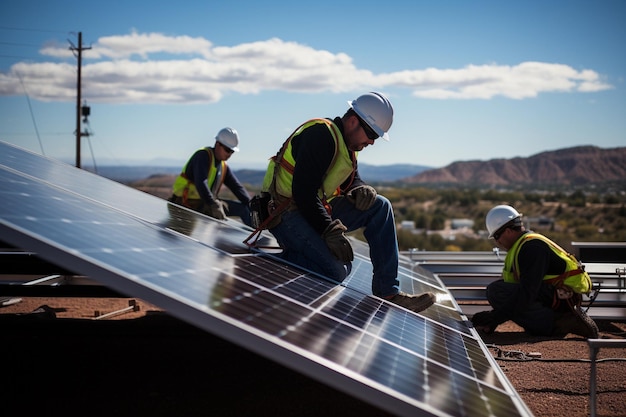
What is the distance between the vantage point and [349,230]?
6.77 meters

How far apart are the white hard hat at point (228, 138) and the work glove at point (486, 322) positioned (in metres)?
6.09

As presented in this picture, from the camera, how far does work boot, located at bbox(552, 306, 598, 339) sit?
8.58 m

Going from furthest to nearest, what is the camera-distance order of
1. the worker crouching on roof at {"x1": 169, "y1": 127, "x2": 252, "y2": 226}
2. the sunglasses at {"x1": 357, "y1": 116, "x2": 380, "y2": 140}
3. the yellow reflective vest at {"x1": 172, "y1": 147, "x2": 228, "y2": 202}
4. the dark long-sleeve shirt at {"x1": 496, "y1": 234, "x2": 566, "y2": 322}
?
1. the yellow reflective vest at {"x1": 172, "y1": 147, "x2": 228, "y2": 202}
2. the worker crouching on roof at {"x1": 169, "y1": 127, "x2": 252, "y2": 226}
3. the dark long-sleeve shirt at {"x1": 496, "y1": 234, "x2": 566, "y2": 322}
4. the sunglasses at {"x1": 357, "y1": 116, "x2": 380, "y2": 140}

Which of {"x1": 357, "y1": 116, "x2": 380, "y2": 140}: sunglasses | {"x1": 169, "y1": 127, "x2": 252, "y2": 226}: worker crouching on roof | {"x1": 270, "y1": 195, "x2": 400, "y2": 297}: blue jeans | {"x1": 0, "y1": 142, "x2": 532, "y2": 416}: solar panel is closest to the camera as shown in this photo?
{"x1": 0, "y1": 142, "x2": 532, "y2": 416}: solar panel

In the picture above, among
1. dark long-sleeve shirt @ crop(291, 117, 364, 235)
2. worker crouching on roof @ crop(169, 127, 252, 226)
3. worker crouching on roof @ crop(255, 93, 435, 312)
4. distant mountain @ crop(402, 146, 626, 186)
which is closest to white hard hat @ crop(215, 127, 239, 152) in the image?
worker crouching on roof @ crop(169, 127, 252, 226)

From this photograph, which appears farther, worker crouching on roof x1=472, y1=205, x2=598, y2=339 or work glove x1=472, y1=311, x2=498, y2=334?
work glove x1=472, y1=311, x2=498, y2=334

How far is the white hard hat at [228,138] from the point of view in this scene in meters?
13.1

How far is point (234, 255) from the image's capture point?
5570 millimetres

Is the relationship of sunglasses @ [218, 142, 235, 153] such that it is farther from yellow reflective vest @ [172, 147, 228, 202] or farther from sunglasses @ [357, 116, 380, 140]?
sunglasses @ [357, 116, 380, 140]

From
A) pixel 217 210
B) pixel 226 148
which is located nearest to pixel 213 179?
pixel 226 148

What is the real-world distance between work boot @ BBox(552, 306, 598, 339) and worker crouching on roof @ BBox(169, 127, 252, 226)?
5.76m

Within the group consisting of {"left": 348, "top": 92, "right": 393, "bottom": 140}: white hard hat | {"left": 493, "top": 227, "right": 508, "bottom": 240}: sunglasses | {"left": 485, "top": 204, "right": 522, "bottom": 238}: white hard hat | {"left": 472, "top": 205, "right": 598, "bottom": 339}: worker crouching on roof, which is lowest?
{"left": 472, "top": 205, "right": 598, "bottom": 339}: worker crouching on roof

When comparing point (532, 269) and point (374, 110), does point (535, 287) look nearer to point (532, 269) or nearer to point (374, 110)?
point (532, 269)

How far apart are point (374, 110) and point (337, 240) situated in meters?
1.29
